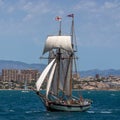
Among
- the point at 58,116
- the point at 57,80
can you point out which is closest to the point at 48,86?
the point at 57,80

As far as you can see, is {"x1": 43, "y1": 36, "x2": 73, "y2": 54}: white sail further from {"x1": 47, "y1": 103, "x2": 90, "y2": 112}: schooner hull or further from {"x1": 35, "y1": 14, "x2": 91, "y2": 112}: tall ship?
{"x1": 47, "y1": 103, "x2": 90, "y2": 112}: schooner hull

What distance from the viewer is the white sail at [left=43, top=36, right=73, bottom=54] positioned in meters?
98.9

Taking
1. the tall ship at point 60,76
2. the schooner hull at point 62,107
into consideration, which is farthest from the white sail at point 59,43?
the schooner hull at point 62,107

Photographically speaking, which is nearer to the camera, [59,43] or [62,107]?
[62,107]

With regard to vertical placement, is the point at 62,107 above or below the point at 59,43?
below

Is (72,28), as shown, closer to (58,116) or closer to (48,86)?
(48,86)

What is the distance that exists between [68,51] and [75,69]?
3494mm

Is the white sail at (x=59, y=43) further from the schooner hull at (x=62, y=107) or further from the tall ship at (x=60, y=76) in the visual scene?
the schooner hull at (x=62, y=107)

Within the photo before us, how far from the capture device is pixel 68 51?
99.1 metres

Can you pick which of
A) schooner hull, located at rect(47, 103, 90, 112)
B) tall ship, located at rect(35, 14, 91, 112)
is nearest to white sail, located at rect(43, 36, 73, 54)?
tall ship, located at rect(35, 14, 91, 112)

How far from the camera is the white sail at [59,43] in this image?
98.9 m

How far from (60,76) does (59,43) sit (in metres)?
5.93

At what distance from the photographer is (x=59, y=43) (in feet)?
326

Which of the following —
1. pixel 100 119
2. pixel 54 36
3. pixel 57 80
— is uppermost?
pixel 54 36
